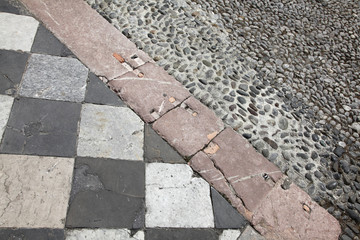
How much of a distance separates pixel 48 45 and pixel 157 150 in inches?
57.0

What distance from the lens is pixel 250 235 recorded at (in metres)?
2.11

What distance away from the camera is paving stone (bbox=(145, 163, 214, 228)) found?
2.06m

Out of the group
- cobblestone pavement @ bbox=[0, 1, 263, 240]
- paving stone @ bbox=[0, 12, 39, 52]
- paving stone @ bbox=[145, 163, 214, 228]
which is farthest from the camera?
paving stone @ bbox=[0, 12, 39, 52]

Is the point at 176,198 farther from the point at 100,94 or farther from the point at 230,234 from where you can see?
the point at 100,94

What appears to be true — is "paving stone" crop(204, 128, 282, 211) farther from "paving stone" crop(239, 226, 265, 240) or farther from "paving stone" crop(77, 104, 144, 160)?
"paving stone" crop(77, 104, 144, 160)

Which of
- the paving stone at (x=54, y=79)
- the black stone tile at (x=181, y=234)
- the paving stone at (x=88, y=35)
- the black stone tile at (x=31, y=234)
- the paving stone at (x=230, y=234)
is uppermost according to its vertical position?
the paving stone at (x=88, y=35)

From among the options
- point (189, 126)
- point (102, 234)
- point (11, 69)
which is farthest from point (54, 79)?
point (102, 234)

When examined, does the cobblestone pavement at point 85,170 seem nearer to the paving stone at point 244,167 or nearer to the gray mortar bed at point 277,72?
the paving stone at point 244,167

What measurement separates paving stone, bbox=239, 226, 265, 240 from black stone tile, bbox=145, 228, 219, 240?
0.19m

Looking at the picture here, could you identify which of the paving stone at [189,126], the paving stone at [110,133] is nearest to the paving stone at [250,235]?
the paving stone at [189,126]

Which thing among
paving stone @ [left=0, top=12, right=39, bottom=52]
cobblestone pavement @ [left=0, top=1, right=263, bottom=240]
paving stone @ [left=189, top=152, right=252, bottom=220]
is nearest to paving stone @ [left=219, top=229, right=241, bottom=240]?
cobblestone pavement @ [left=0, top=1, right=263, bottom=240]

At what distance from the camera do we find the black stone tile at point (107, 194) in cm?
195

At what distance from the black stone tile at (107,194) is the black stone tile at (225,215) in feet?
1.69

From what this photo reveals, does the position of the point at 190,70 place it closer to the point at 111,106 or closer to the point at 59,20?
the point at 111,106
